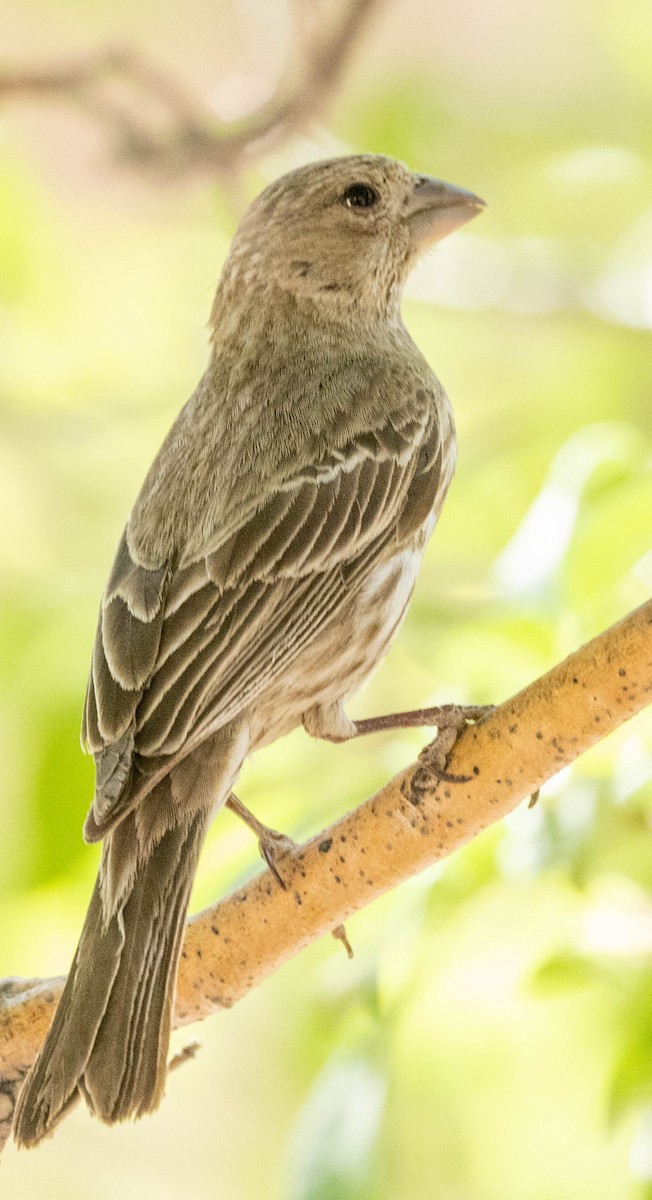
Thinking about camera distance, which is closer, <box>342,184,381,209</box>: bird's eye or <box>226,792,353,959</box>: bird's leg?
<box>226,792,353,959</box>: bird's leg

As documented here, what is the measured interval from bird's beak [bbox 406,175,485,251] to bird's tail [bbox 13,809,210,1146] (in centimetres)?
146

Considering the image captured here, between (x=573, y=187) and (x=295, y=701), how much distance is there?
163cm

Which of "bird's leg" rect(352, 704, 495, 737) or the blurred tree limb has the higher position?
the blurred tree limb

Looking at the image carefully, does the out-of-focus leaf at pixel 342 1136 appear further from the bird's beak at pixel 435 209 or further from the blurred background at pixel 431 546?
the bird's beak at pixel 435 209

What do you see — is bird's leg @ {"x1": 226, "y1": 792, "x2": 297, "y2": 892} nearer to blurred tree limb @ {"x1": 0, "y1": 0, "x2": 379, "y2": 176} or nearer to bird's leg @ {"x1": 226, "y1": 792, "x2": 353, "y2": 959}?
bird's leg @ {"x1": 226, "y1": 792, "x2": 353, "y2": 959}

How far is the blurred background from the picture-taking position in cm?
222

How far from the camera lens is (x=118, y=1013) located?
82.0 inches

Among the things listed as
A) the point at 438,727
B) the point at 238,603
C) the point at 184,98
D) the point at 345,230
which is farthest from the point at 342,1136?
the point at 184,98

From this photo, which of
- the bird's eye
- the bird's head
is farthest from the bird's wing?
the bird's eye

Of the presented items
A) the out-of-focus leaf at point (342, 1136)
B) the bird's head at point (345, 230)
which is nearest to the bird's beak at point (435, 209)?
the bird's head at point (345, 230)

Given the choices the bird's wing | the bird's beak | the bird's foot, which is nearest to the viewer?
the bird's foot

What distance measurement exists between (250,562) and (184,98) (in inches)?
69.2

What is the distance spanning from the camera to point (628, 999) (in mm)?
2121

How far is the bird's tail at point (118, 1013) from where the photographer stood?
2.04m
